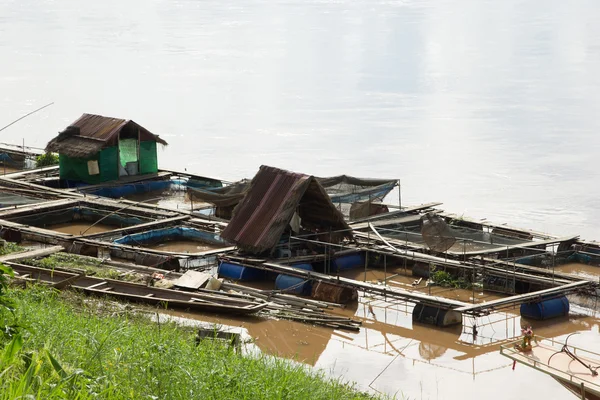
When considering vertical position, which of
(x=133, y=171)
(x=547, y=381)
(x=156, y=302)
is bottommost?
(x=547, y=381)

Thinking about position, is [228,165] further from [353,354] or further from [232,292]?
[353,354]

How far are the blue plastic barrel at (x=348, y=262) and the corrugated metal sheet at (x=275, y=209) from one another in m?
0.53

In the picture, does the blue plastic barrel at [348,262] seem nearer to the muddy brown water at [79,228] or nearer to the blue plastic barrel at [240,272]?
the blue plastic barrel at [240,272]

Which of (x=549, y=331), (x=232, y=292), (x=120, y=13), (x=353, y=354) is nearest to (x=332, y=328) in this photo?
(x=353, y=354)

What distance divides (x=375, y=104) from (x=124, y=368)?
98.1 ft

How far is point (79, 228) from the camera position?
2011 centimetres

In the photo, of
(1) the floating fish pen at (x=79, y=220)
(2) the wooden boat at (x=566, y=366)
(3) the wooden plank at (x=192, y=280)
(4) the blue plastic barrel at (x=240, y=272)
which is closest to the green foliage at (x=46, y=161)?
(1) the floating fish pen at (x=79, y=220)

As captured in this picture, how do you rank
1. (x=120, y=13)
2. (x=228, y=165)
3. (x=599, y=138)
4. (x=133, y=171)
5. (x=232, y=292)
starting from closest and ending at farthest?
(x=232, y=292) → (x=133, y=171) → (x=228, y=165) → (x=599, y=138) → (x=120, y=13)

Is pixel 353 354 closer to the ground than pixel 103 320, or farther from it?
closer to the ground

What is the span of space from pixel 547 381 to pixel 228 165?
1674 cm

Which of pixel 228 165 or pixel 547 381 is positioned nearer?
pixel 547 381

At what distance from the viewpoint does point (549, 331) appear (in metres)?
14.4

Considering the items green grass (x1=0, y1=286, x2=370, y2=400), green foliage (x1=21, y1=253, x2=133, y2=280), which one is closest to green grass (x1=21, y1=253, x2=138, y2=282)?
green foliage (x1=21, y1=253, x2=133, y2=280)

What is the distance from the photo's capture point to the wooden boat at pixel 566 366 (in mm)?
10673
